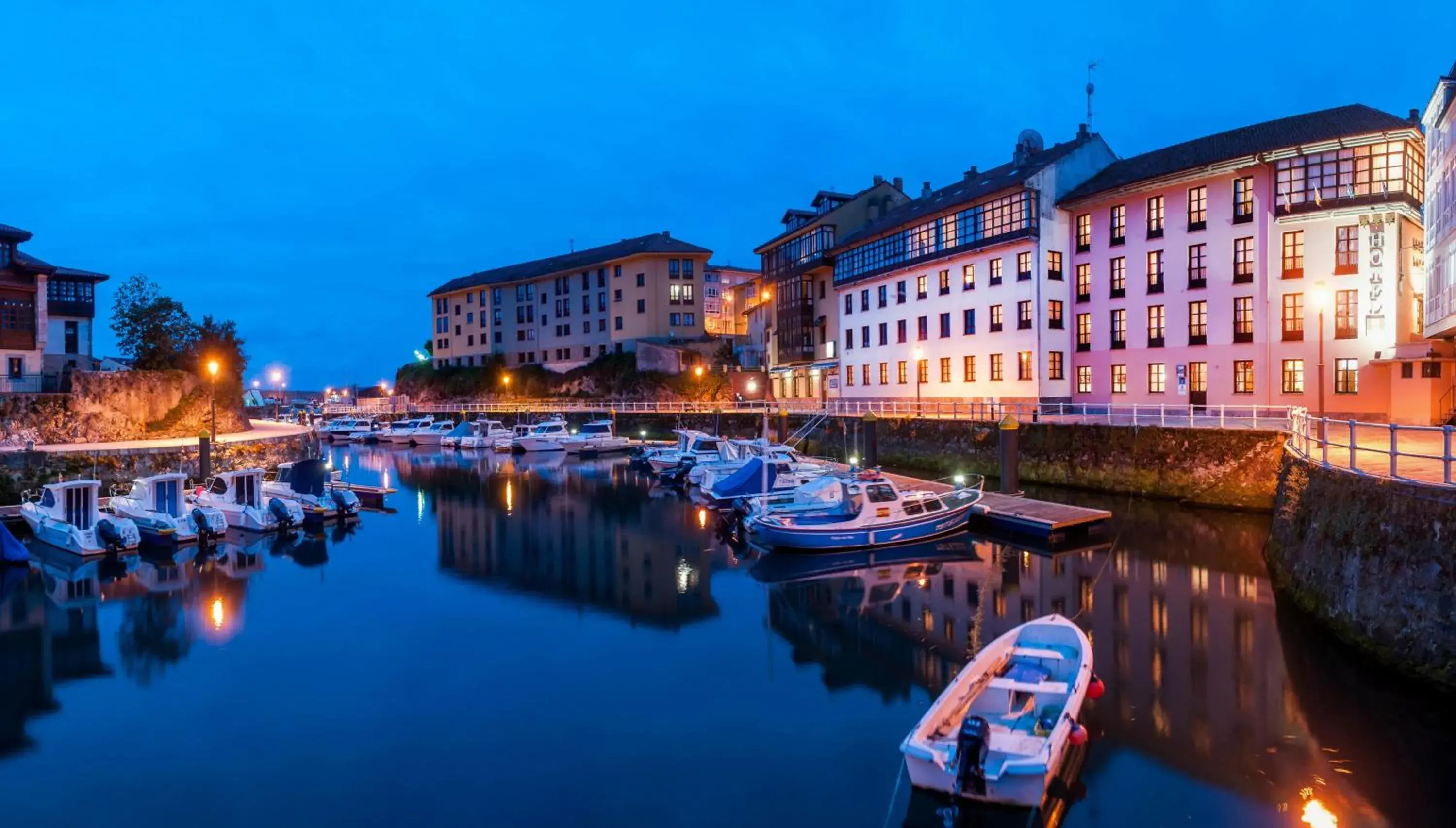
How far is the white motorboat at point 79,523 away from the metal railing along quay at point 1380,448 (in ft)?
115

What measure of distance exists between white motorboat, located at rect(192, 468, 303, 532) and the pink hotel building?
3582cm

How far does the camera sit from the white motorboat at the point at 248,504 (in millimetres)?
32906

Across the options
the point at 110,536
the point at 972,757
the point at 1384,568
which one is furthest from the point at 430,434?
the point at 972,757

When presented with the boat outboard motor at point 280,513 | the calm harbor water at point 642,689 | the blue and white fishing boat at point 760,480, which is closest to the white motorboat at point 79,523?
the calm harbor water at point 642,689

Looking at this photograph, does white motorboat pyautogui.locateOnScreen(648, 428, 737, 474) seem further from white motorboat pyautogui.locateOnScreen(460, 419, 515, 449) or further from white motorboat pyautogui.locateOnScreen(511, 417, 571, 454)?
white motorboat pyautogui.locateOnScreen(460, 419, 515, 449)

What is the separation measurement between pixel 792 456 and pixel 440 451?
40.9 metres

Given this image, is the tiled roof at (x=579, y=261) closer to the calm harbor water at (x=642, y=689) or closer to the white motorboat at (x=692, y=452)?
the white motorboat at (x=692, y=452)

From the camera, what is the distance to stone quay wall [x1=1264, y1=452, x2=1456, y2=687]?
13219 millimetres

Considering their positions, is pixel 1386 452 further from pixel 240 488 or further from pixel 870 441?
pixel 240 488

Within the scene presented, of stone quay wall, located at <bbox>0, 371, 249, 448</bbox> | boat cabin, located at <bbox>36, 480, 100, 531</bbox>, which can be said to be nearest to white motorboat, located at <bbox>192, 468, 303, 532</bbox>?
boat cabin, located at <bbox>36, 480, 100, 531</bbox>

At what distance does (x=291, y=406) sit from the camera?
409 feet

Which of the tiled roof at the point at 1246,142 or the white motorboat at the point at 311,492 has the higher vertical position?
the tiled roof at the point at 1246,142

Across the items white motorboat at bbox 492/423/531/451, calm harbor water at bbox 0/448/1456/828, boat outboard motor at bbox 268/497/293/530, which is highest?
white motorboat at bbox 492/423/531/451

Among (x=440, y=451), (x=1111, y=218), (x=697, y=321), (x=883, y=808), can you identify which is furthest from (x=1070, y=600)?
(x=697, y=321)
